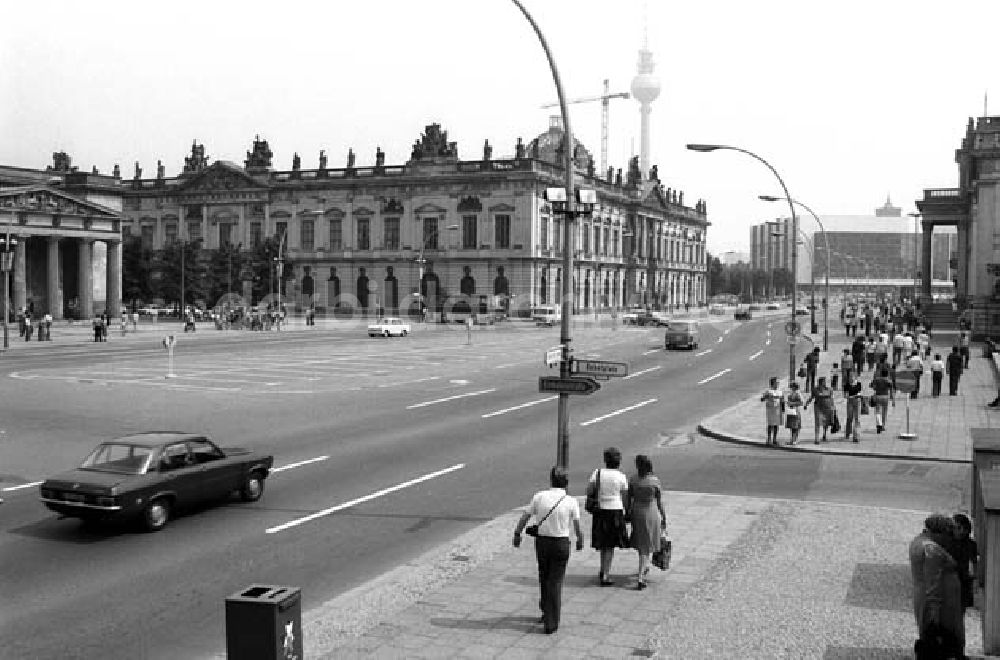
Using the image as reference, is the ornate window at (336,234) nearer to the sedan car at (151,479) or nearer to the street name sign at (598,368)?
the sedan car at (151,479)

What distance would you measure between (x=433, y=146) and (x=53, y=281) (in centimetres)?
4533

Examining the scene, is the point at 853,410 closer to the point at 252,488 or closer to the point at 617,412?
the point at 617,412

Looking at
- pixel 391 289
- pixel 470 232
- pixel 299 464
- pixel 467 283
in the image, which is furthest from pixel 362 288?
pixel 299 464

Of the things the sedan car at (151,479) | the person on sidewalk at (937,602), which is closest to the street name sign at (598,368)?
the sedan car at (151,479)

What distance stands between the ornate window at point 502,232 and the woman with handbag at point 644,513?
298 feet

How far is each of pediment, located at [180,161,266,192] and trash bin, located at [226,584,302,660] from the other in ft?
357

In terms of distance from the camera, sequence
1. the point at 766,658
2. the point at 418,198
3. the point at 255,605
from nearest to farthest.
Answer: the point at 255,605, the point at 766,658, the point at 418,198

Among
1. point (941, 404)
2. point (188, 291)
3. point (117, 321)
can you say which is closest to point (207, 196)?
point (188, 291)

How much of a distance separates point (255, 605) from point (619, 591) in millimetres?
4725

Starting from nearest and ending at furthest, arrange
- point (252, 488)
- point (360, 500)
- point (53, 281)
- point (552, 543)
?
point (552, 543)
point (252, 488)
point (360, 500)
point (53, 281)

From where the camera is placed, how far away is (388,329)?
66.1m

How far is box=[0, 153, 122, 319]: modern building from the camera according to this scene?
6706cm

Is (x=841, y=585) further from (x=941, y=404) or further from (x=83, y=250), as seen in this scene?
(x=83, y=250)

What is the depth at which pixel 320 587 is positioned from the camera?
11047mm
